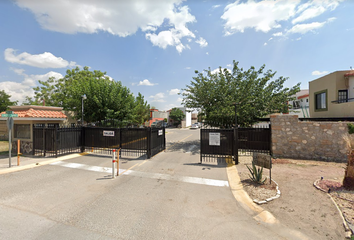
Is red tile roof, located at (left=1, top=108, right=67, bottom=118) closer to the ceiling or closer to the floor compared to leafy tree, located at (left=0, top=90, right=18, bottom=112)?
closer to the floor

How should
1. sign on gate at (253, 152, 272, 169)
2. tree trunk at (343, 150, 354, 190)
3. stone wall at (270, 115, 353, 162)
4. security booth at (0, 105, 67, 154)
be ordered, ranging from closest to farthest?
tree trunk at (343, 150, 354, 190)
sign on gate at (253, 152, 272, 169)
stone wall at (270, 115, 353, 162)
security booth at (0, 105, 67, 154)

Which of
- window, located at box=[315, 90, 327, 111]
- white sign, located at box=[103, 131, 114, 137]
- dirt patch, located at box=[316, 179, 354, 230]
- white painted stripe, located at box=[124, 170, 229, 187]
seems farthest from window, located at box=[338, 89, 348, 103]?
white sign, located at box=[103, 131, 114, 137]

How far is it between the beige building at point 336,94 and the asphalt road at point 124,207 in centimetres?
1191

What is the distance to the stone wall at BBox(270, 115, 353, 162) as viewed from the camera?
9.01 metres

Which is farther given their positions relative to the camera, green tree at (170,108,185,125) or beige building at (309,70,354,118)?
green tree at (170,108,185,125)

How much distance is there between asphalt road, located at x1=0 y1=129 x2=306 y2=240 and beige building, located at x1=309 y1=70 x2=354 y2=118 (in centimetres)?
1191

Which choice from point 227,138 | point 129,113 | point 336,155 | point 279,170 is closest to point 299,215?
point 279,170

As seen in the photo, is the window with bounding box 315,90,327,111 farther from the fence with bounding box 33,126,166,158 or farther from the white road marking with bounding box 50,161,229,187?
the fence with bounding box 33,126,166,158

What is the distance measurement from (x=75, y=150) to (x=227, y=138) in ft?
35.6

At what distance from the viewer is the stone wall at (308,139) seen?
901 cm

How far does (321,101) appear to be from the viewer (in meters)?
15.0

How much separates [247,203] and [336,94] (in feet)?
48.1

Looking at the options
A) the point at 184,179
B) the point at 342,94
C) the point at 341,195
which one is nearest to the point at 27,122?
the point at 184,179

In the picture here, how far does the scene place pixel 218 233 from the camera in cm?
338
